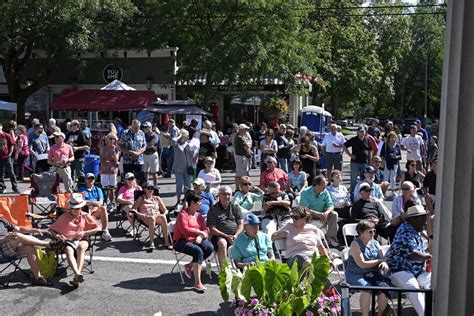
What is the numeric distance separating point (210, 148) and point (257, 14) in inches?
460

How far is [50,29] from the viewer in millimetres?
23125

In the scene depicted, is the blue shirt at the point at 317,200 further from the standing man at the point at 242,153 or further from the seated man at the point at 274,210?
the standing man at the point at 242,153

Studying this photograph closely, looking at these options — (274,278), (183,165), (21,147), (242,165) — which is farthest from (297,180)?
(21,147)

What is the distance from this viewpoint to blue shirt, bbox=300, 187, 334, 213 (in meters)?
10.1

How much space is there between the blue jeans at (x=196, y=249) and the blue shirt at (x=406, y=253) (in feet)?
8.40

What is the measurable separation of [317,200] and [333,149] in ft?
16.2

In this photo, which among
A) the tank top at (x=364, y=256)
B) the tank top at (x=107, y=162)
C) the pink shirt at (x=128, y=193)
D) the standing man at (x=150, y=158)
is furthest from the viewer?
the standing man at (x=150, y=158)

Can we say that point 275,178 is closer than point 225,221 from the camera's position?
No

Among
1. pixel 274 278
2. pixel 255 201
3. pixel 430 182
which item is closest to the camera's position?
pixel 274 278

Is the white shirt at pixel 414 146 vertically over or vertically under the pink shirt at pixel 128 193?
over

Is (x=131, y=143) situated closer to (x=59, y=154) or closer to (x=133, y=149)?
(x=133, y=149)

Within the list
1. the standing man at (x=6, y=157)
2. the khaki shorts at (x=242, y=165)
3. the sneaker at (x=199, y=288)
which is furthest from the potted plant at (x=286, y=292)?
the standing man at (x=6, y=157)

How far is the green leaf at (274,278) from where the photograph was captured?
18.2 ft

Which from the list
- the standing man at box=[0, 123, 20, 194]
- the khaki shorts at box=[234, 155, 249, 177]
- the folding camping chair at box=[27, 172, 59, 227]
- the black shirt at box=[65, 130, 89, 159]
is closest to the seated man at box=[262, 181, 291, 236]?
the khaki shorts at box=[234, 155, 249, 177]
